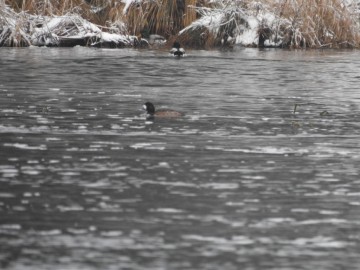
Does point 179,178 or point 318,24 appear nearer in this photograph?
point 179,178

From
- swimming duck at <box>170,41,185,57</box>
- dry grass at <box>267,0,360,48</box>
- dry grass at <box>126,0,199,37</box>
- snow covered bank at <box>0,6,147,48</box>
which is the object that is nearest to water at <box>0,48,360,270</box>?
swimming duck at <box>170,41,185,57</box>

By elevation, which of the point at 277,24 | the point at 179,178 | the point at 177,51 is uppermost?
the point at 277,24

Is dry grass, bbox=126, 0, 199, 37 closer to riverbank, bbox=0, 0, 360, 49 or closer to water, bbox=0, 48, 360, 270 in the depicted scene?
riverbank, bbox=0, 0, 360, 49

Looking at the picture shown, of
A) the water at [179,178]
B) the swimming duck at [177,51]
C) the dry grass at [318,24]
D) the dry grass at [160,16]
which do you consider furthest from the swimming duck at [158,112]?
the dry grass at [160,16]

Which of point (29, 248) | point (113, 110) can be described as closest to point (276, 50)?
point (113, 110)

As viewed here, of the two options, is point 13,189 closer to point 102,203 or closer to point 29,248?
point 102,203

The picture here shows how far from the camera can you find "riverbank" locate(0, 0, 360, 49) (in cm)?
3112

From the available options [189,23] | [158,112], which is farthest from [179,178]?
[189,23]

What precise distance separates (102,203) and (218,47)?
24.0 meters

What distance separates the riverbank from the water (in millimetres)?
11817

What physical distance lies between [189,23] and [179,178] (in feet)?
77.2

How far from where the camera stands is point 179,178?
9422 mm

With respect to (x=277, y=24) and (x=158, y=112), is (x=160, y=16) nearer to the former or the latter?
(x=277, y=24)

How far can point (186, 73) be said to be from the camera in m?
22.9
